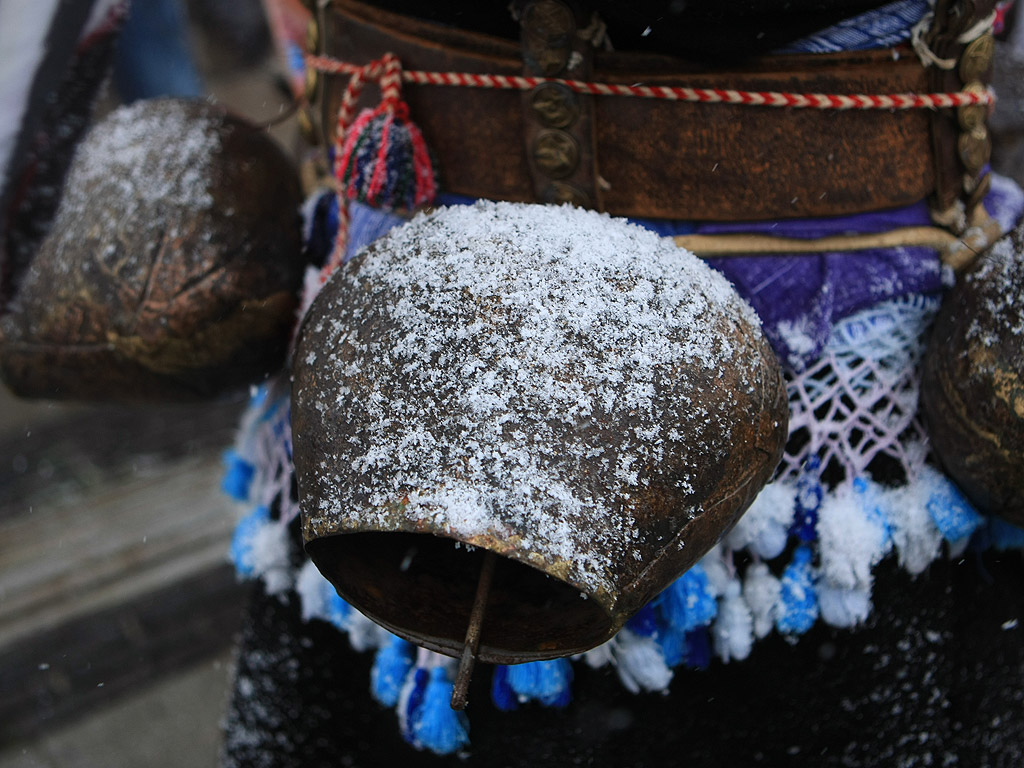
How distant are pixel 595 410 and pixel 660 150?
0.31 meters

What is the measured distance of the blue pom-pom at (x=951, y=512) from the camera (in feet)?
2.66

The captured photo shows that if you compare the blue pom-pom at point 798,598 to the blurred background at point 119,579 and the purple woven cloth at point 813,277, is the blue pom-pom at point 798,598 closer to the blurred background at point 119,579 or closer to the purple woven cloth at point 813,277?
the purple woven cloth at point 813,277

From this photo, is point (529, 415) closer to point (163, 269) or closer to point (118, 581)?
point (163, 269)

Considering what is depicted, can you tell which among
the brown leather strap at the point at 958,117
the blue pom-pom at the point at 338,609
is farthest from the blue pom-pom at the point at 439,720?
the brown leather strap at the point at 958,117

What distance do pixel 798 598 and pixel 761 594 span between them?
33 millimetres

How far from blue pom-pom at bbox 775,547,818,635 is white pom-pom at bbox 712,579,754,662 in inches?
1.2

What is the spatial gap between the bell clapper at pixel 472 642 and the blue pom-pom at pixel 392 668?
31 centimetres

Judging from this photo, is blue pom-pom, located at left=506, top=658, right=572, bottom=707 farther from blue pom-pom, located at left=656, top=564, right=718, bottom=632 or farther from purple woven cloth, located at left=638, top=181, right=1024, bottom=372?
purple woven cloth, located at left=638, top=181, right=1024, bottom=372

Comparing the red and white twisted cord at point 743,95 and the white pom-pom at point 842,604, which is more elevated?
the red and white twisted cord at point 743,95

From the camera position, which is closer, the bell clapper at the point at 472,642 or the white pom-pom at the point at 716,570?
the bell clapper at the point at 472,642

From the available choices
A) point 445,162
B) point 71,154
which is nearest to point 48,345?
point 71,154

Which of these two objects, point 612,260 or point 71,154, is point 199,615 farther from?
point 612,260

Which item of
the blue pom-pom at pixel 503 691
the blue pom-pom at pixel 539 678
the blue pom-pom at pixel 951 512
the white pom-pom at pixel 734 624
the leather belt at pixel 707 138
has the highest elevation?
the leather belt at pixel 707 138

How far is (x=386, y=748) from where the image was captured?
1.04 m
